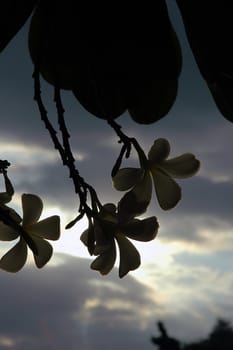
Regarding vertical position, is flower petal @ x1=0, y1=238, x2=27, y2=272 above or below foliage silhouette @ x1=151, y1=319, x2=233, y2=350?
below

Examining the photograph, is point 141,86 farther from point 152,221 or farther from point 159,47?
point 152,221

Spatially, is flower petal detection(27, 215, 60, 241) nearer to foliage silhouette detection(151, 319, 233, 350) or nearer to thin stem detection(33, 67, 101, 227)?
thin stem detection(33, 67, 101, 227)

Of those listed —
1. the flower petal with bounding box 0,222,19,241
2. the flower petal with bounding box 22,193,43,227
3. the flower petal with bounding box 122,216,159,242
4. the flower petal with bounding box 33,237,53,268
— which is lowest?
the flower petal with bounding box 122,216,159,242

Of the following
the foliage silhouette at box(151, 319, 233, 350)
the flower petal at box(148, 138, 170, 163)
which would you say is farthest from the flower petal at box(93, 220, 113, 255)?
the foliage silhouette at box(151, 319, 233, 350)

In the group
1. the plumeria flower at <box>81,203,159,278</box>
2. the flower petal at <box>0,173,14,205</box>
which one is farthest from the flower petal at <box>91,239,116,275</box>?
the flower petal at <box>0,173,14,205</box>

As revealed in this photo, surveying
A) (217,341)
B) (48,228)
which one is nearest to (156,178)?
(48,228)

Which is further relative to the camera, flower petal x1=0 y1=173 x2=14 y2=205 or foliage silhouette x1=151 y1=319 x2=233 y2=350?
foliage silhouette x1=151 y1=319 x2=233 y2=350
